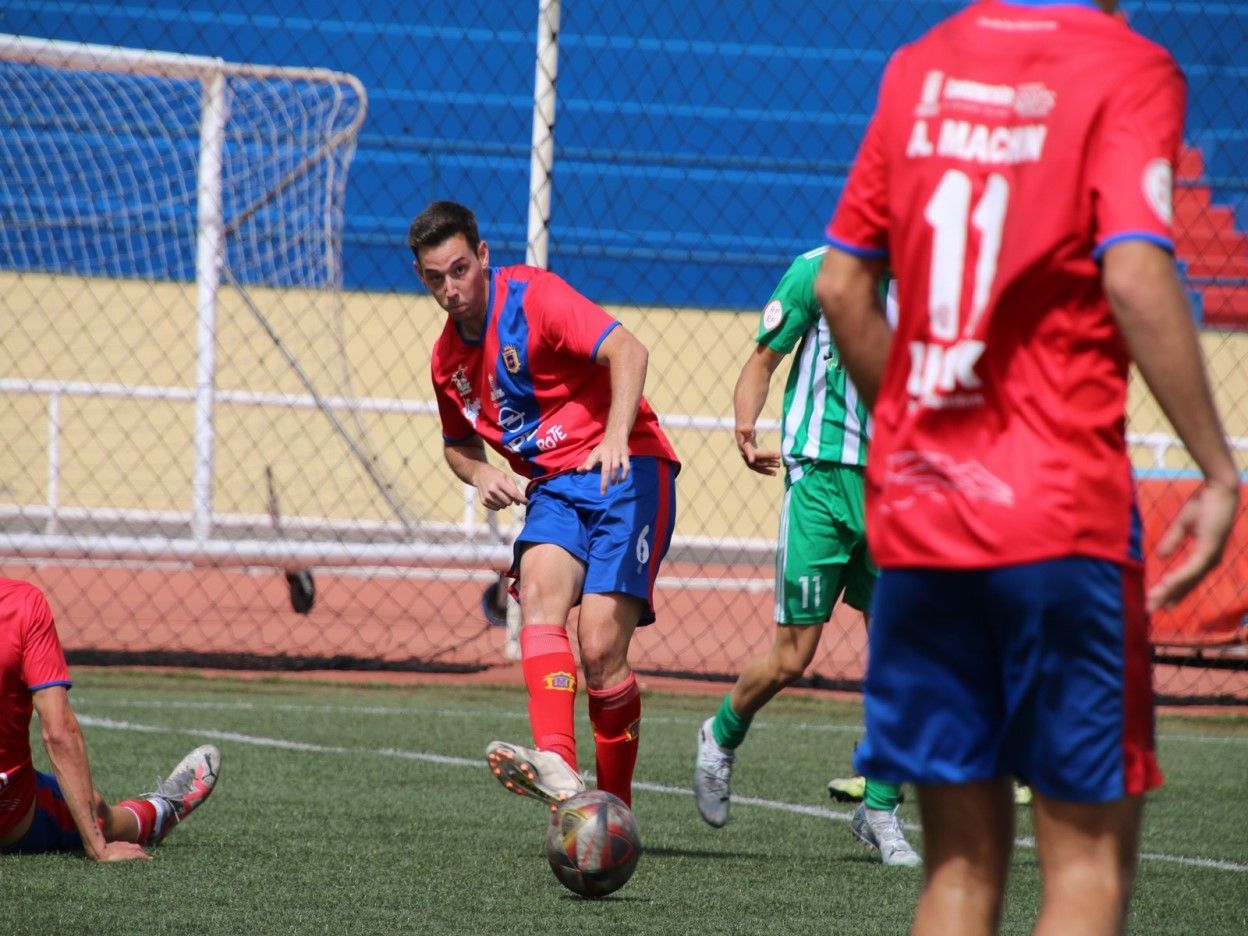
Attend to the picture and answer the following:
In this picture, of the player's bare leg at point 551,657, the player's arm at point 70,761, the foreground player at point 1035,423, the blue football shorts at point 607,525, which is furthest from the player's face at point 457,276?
the foreground player at point 1035,423

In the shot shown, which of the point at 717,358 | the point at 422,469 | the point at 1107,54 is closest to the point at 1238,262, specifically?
the point at 717,358

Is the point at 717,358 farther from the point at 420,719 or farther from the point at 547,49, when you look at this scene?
the point at 420,719

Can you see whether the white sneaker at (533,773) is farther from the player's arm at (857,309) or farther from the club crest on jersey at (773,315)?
the player's arm at (857,309)

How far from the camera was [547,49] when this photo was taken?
31.0 ft

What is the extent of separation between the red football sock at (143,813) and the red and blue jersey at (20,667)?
325 millimetres

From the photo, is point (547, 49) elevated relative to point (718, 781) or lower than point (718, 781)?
elevated

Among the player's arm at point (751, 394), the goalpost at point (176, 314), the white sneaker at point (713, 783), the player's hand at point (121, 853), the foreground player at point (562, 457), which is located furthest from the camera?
the goalpost at point (176, 314)

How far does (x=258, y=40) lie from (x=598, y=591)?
12697 millimetres

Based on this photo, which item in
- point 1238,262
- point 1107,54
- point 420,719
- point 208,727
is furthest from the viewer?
point 1238,262

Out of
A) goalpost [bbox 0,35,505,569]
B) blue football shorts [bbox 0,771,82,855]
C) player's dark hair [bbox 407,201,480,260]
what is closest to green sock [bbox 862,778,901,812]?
player's dark hair [bbox 407,201,480,260]

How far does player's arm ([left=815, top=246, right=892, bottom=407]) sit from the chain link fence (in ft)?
22.4

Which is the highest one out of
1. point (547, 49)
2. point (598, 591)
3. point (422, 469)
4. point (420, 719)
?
point (547, 49)

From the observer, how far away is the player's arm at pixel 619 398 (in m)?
4.47

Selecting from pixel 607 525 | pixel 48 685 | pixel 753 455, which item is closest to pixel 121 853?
pixel 48 685
